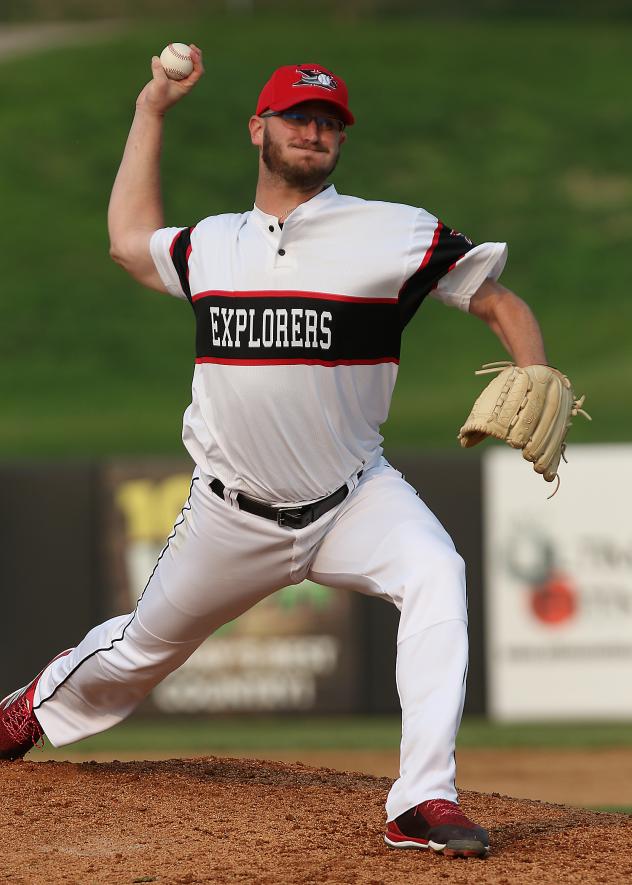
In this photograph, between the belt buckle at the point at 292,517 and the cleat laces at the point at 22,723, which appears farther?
the cleat laces at the point at 22,723

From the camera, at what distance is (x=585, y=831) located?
4473mm

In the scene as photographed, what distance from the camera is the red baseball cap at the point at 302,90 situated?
4.30 m

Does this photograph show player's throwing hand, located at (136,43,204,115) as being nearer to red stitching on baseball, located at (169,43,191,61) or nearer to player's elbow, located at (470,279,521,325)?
red stitching on baseball, located at (169,43,191,61)

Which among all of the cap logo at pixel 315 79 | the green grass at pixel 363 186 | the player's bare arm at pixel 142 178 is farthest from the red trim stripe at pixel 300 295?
the green grass at pixel 363 186

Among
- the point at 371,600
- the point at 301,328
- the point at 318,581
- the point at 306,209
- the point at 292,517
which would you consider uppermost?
the point at 306,209

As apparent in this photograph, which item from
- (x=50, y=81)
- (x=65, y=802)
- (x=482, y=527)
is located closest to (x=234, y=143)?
(x=50, y=81)

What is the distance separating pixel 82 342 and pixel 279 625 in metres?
12.0

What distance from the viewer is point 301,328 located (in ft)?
14.0

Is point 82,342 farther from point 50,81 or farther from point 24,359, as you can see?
point 50,81

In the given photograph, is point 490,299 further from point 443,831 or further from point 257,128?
point 443,831

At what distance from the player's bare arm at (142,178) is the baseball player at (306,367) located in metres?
0.16

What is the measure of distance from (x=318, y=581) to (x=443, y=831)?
0.89m

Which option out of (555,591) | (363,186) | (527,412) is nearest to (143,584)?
(555,591)

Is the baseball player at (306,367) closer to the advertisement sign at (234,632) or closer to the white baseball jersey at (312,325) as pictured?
the white baseball jersey at (312,325)
